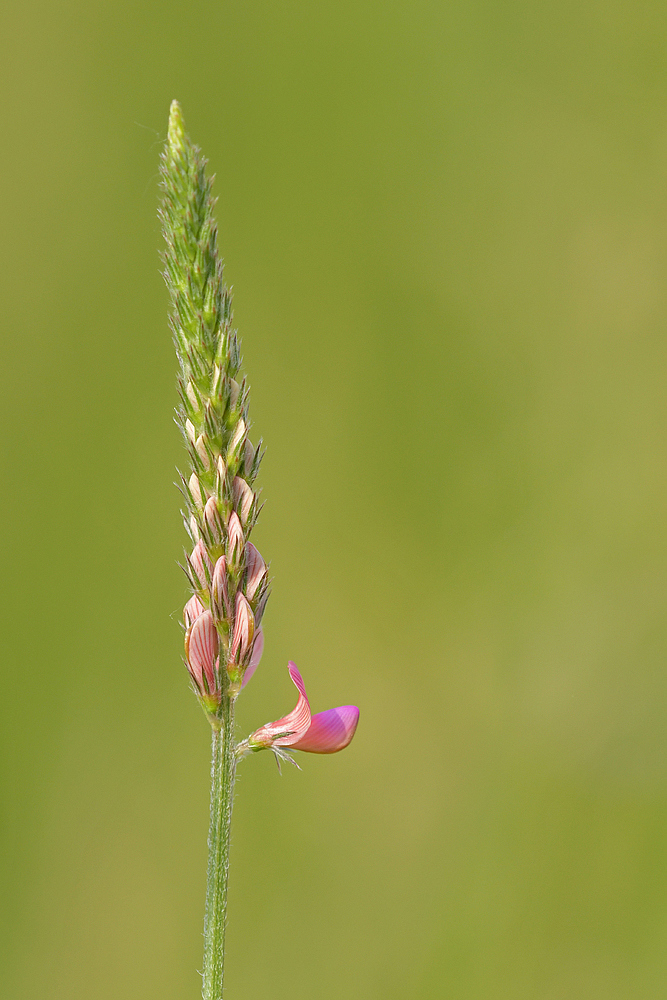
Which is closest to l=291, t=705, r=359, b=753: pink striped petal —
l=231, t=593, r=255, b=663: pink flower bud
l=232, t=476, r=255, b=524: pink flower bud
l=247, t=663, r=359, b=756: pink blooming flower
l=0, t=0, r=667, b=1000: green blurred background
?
l=247, t=663, r=359, b=756: pink blooming flower

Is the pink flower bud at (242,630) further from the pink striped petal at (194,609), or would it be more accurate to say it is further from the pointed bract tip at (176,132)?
the pointed bract tip at (176,132)

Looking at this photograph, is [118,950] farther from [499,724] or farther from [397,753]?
[499,724]

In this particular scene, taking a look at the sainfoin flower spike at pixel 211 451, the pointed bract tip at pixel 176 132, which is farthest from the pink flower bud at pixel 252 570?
the pointed bract tip at pixel 176 132

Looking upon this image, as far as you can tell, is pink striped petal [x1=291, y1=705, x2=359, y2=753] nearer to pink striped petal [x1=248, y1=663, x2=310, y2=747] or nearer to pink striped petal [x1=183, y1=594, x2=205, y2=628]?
pink striped petal [x1=248, y1=663, x2=310, y2=747]


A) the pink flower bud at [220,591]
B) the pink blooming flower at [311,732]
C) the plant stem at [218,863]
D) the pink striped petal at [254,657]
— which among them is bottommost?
the plant stem at [218,863]

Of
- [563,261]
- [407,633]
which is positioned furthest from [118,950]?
[563,261]

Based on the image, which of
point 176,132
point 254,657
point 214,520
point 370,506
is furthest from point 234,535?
point 370,506

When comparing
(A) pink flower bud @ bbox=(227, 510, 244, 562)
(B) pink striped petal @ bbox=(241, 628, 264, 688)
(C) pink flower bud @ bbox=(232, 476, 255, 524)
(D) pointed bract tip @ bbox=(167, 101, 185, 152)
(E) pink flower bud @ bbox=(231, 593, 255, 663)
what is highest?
(D) pointed bract tip @ bbox=(167, 101, 185, 152)

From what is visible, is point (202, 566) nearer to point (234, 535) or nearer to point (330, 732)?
point (234, 535)
